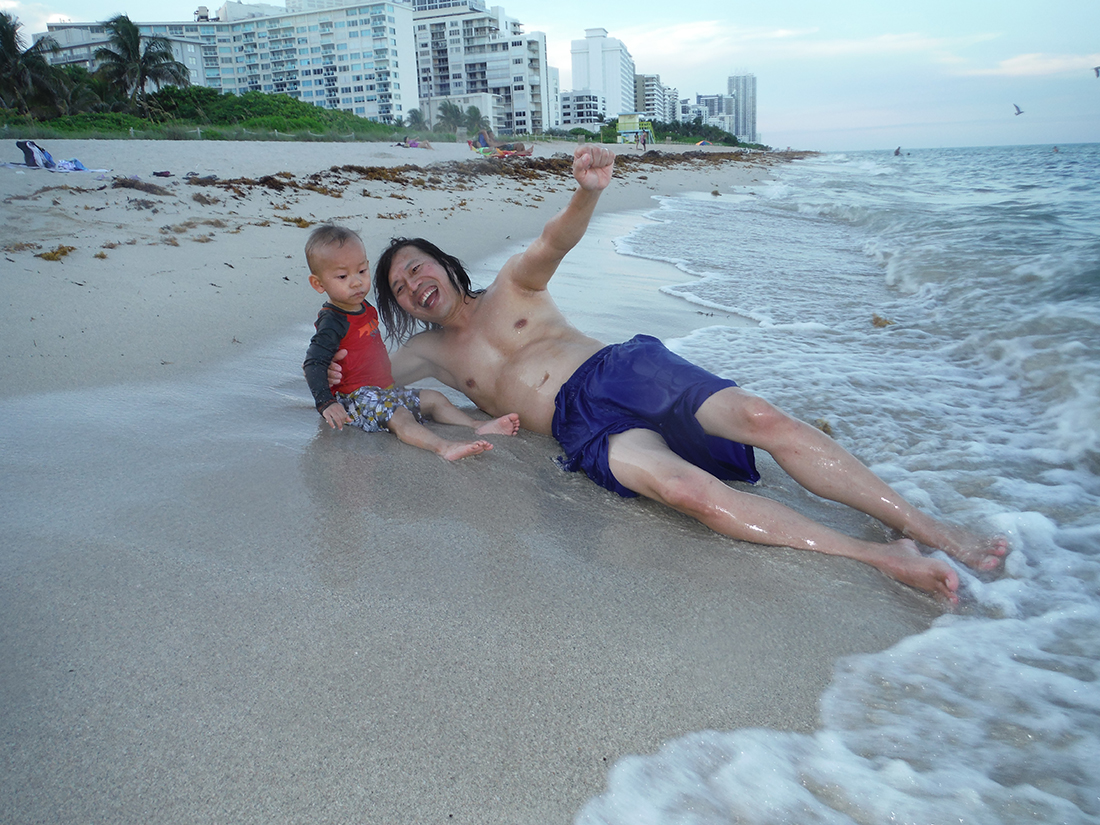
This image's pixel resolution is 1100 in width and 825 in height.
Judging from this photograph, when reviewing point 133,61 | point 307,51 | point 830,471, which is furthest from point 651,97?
point 830,471

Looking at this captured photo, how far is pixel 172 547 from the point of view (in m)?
1.90

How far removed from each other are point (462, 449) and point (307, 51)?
11868 cm

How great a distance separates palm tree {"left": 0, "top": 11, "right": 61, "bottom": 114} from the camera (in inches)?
1372

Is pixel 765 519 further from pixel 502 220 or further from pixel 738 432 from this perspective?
pixel 502 220

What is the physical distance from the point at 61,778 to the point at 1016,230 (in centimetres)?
1059

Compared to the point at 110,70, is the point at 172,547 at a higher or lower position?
lower

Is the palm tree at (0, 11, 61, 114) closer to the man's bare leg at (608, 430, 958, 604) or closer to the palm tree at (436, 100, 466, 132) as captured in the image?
the palm tree at (436, 100, 466, 132)

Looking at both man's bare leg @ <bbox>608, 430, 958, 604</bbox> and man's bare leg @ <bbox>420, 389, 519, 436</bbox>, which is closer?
man's bare leg @ <bbox>608, 430, 958, 604</bbox>

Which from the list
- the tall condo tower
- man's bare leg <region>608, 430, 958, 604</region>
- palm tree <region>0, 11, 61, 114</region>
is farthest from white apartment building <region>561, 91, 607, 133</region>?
man's bare leg <region>608, 430, 958, 604</region>

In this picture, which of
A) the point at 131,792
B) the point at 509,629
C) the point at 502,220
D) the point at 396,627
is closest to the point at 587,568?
the point at 509,629

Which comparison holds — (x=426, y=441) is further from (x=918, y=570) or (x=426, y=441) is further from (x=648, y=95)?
(x=648, y=95)

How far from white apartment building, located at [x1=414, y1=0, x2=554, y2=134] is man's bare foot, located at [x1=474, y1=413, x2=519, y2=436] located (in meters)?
98.2

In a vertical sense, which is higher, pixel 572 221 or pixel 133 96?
pixel 133 96

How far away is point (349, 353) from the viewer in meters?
2.93
